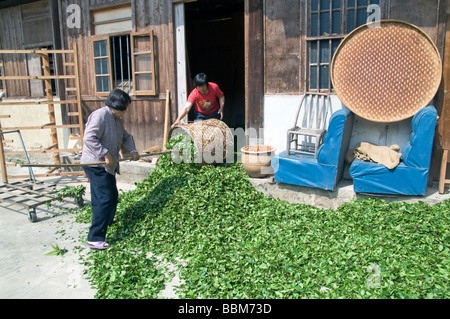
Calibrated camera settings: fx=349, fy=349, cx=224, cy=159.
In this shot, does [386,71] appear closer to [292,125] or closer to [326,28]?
[326,28]

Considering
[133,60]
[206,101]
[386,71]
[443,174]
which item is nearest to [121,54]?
[133,60]

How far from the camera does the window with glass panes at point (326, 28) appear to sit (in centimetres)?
497

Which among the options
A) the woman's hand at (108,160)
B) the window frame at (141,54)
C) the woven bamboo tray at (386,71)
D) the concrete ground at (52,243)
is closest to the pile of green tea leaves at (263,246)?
the concrete ground at (52,243)

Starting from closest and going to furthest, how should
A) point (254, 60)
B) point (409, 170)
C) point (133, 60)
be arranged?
point (409, 170)
point (254, 60)
point (133, 60)

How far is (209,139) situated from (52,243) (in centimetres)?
267

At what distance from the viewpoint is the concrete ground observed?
3.34 m

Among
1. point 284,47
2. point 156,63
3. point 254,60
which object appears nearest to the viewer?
point 284,47

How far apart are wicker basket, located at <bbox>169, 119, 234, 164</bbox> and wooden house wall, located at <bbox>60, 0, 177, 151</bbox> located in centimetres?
139

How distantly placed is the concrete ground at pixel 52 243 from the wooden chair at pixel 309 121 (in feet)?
2.23

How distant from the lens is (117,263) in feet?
11.8

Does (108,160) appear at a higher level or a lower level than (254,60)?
lower

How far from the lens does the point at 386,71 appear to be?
4.58 metres

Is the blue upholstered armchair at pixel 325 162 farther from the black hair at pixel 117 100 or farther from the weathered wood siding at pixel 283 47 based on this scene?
the black hair at pixel 117 100
